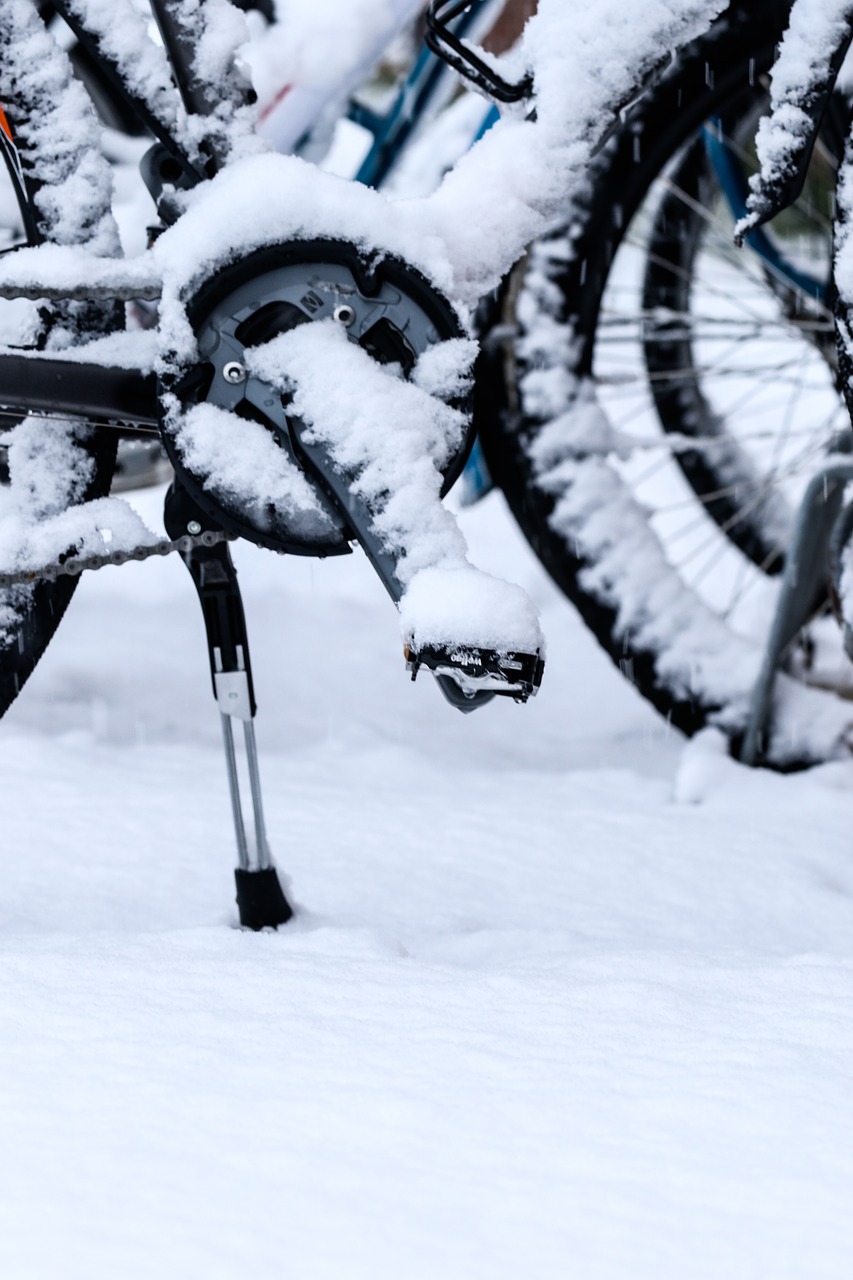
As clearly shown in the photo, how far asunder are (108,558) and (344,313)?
281mm

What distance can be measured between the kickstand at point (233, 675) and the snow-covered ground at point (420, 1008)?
0.04m

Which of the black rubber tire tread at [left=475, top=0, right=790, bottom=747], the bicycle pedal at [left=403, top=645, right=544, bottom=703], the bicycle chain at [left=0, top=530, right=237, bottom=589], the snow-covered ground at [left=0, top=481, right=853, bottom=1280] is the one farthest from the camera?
the black rubber tire tread at [left=475, top=0, right=790, bottom=747]

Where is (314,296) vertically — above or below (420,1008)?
above

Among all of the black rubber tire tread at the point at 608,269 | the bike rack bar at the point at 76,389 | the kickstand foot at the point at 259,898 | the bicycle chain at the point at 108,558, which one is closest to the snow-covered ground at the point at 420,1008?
the kickstand foot at the point at 259,898

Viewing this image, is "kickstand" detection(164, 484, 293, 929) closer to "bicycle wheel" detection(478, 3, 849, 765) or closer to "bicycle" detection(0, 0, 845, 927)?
"bicycle" detection(0, 0, 845, 927)

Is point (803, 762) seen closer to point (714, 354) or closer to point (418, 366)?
point (418, 366)

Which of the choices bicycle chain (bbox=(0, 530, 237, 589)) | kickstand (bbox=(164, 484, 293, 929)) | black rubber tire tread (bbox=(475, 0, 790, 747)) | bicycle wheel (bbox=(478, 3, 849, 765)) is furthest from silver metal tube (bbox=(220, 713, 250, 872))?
bicycle wheel (bbox=(478, 3, 849, 765))

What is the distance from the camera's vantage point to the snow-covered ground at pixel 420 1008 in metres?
0.68

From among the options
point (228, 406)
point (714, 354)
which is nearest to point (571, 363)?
point (228, 406)

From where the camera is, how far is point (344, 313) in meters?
1.06

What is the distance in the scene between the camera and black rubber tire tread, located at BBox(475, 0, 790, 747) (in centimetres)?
153

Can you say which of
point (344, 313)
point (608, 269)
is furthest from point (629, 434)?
point (344, 313)

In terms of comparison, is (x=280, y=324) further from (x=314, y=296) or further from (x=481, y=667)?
(x=481, y=667)

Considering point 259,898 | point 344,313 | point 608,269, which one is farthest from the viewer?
point 608,269
